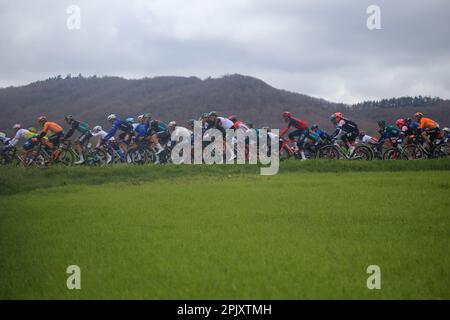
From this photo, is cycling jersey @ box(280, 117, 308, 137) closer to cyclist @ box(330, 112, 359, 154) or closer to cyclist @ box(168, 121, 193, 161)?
cyclist @ box(330, 112, 359, 154)

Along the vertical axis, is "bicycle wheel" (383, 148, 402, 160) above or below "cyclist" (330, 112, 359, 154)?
below

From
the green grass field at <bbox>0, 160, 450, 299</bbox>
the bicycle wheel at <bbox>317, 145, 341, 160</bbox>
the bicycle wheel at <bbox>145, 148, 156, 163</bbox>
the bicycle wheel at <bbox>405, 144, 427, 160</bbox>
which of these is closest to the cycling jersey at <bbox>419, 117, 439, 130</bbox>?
the bicycle wheel at <bbox>405, 144, 427, 160</bbox>

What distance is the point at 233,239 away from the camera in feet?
22.2

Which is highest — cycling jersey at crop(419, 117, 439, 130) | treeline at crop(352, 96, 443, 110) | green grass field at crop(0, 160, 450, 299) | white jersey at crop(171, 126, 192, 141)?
treeline at crop(352, 96, 443, 110)

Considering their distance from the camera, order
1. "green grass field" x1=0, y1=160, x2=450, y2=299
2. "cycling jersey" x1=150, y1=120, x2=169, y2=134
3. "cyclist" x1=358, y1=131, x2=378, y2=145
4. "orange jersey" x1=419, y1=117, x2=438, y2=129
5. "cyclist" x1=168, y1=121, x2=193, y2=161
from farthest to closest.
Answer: "cycling jersey" x1=150, y1=120, x2=169, y2=134 → "cyclist" x1=358, y1=131, x2=378, y2=145 → "cyclist" x1=168, y1=121, x2=193, y2=161 → "orange jersey" x1=419, y1=117, x2=438, y2=129 → "green grass field" x1=0, y1=160, x2=450, y2=299

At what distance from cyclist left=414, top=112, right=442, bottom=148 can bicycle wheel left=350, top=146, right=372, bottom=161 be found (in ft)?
7.91

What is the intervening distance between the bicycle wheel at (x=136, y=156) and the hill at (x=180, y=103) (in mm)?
59728

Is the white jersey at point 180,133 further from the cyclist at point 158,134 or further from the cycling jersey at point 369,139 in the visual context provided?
the cycling jersey at point 369,139

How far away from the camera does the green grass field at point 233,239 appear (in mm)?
4863

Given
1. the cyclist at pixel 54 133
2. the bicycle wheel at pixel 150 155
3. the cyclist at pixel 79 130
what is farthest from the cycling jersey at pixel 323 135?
the cyclist at pixel 54 133

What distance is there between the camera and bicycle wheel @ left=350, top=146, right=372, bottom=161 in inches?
701

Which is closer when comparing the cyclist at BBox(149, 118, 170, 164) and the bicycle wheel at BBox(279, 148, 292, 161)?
the bicycle wheel at BBox(279, 148, 292, 161)

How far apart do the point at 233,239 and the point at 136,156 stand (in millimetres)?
13251

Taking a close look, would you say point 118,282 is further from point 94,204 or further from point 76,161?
point 76,161
